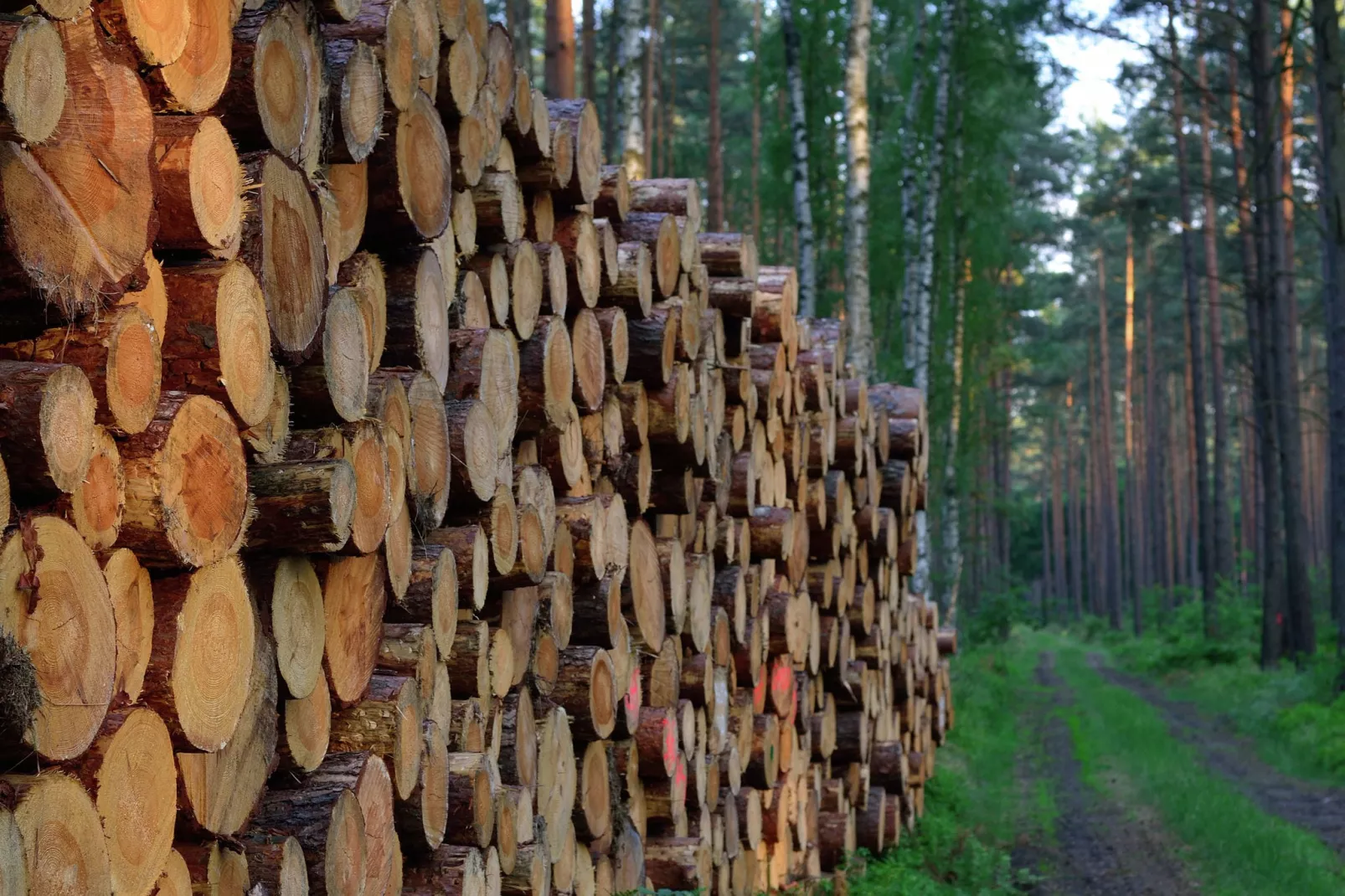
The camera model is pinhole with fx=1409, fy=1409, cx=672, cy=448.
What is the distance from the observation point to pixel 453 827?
336 centimetres

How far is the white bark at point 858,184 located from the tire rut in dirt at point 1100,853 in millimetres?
4800

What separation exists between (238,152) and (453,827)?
1674mm

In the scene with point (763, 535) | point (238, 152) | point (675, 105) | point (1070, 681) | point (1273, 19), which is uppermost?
point (675, 105)

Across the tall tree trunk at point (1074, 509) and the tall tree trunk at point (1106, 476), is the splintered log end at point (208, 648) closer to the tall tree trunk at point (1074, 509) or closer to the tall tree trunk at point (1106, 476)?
the tall tree trunk at point (1106, 476)

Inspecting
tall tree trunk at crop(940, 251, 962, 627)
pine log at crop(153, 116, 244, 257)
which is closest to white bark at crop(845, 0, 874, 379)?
tall tree trunk at crop(940, 251, 962, 627)

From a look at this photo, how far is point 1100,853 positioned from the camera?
8.87m

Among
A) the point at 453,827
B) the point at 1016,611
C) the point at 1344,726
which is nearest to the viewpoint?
the point at 453,827

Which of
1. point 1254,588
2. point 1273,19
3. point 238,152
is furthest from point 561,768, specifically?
point 1254,588

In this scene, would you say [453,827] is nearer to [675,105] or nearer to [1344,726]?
[1344,726]

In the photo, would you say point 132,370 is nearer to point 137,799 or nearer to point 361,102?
point 137,799

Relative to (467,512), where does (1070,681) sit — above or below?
below

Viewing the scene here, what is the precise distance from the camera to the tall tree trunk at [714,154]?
23.1 m

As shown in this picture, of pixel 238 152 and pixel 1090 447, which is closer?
pixel 238 152

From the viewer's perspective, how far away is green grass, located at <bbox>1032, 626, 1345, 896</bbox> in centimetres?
777
